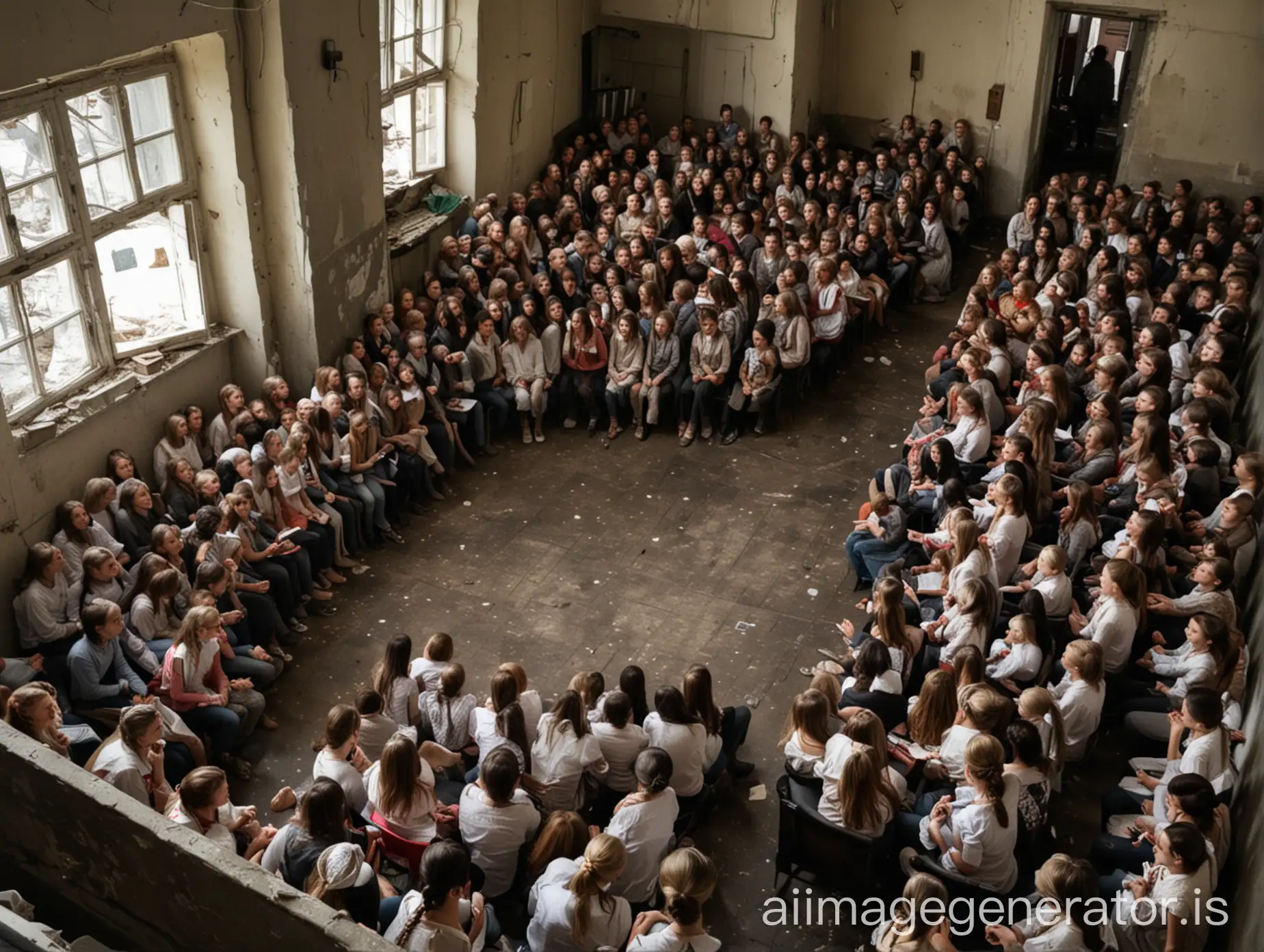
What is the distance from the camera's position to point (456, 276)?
10766 millimetres

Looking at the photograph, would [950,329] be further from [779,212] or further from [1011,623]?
[1011,623]

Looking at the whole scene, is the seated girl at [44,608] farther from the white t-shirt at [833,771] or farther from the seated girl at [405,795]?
the white t-shirt at [833,771]

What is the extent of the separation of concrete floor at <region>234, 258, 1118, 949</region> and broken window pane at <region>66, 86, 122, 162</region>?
3.26 metres

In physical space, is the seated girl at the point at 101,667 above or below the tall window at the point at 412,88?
below

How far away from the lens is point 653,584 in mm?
8484

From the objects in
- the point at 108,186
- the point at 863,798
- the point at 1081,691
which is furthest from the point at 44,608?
the point at 1081,691

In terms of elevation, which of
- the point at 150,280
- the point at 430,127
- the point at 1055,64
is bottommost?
the point at 150,280

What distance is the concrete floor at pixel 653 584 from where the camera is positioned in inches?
273

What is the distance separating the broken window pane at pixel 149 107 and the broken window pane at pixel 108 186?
0.26 meters

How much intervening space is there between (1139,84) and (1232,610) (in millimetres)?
8336

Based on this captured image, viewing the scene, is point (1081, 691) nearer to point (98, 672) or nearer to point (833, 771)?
point (833, 771)

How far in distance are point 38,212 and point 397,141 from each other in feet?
14.4

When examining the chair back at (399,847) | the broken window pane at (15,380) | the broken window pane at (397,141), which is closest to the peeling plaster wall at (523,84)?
the broken window pane at (397,141)

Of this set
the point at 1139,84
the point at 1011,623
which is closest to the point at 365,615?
the point at 1011,623
